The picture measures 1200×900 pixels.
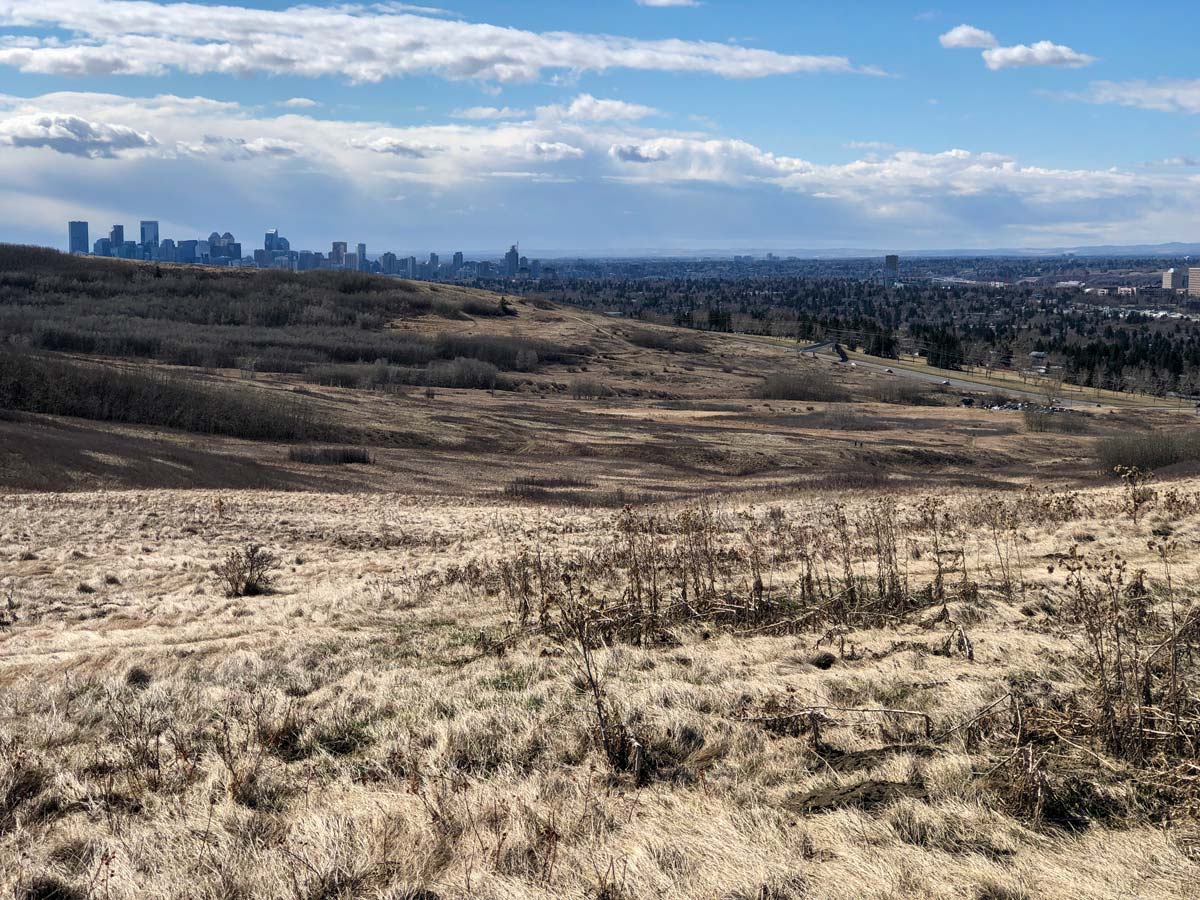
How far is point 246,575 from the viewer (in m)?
14.0

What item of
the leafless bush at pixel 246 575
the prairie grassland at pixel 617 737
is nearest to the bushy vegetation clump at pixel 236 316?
the leafless bush at pixel 246 575

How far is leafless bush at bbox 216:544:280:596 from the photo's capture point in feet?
44.1

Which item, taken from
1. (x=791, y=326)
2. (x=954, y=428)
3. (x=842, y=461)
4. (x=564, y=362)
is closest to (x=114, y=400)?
(x=842, y=461)

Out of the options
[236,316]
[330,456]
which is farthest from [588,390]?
[236,316]

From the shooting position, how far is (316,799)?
600 cm

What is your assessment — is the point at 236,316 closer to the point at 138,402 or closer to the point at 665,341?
the point at 665,341

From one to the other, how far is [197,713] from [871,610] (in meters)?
6.67

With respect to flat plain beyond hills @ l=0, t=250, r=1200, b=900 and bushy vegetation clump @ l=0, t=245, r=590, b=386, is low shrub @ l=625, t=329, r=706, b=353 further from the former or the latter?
flat plain beyond hills @ l=0, t=250, r=1200, b=900

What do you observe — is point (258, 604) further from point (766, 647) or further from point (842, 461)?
point (842, 461)

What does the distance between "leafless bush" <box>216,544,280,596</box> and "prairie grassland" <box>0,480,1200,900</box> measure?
0.37m

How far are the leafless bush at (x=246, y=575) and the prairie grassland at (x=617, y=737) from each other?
0.37 meters

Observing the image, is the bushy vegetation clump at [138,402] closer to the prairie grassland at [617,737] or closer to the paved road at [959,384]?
the prairie grassland at [617,737]

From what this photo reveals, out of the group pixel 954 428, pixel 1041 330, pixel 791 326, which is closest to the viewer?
pixel 954 428

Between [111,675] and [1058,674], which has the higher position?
[1058,674]
